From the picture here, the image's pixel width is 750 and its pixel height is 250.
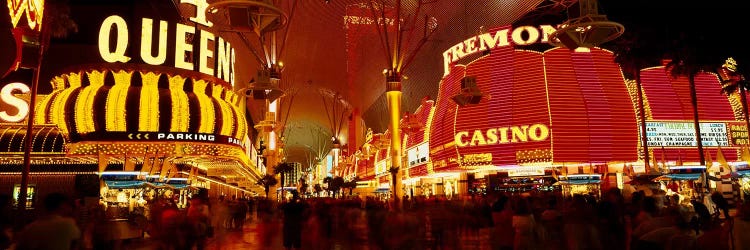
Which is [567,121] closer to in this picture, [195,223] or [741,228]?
[195,223]

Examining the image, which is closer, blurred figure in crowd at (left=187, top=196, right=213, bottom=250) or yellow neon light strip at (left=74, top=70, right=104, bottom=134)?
blurred figure in crowd at (left=187, top=196, right=213, bottom=250)

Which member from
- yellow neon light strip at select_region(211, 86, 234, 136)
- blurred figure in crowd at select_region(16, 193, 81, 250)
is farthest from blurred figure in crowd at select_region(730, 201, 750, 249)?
yellow neon light strip at select_region(211, 86, 234, 136)

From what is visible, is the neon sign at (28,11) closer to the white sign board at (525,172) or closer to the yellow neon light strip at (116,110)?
the yellow neon light strip at (116,110)

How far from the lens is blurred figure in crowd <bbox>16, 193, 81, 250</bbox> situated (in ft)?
16.7

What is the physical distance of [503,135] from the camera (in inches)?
990

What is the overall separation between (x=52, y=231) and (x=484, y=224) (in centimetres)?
1121

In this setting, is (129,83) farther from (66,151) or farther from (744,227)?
(744,227)

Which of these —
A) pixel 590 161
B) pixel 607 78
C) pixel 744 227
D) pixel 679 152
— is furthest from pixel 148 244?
A: pixel 679 152

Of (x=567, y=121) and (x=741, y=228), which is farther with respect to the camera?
(x=567, y=121)

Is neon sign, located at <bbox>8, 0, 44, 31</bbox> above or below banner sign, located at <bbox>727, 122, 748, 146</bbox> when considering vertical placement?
above

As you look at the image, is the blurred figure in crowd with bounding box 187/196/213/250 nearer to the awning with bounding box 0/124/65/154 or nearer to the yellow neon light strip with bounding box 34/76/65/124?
the yellow neon light strip with bounding box 34/76/65/124

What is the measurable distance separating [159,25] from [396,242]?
53.6 feet

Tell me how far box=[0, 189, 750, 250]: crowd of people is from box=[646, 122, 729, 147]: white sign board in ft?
45.0

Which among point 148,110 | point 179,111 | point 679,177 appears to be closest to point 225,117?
point 179,111
